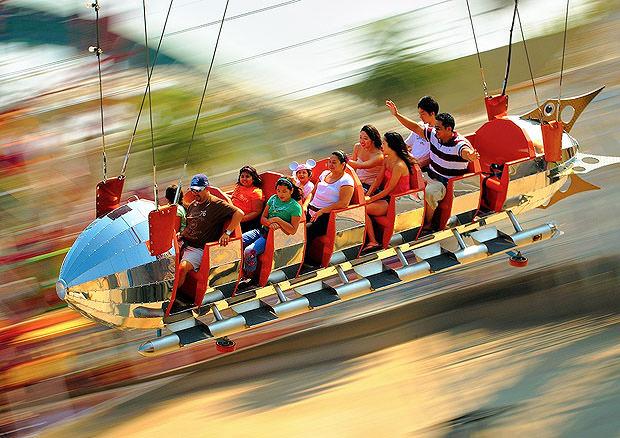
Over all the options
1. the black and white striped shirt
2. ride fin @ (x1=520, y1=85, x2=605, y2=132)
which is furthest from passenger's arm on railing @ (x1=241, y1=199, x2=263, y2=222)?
ride fin @ (x1=520, y1=85, x2=605, y2=132)

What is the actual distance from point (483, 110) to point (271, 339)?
3839 mm

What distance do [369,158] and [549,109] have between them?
4.57 feet

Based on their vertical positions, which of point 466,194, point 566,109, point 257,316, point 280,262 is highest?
point 566,109

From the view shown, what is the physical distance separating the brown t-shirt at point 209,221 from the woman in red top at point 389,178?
90cm

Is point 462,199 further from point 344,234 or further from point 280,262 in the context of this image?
point 280,262

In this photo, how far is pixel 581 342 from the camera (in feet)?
25.5

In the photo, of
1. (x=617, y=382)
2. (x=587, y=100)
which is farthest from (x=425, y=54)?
(x=617, y=382)

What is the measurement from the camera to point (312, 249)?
6770mm

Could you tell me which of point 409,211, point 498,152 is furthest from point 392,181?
point 498,152

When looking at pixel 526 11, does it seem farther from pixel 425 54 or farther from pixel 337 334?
pixel 337 334

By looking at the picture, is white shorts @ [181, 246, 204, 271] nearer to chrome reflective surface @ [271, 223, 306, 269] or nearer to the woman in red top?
chrome reflective surface @ [271, 223, 306, 269]

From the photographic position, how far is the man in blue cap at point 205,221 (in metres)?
6.34

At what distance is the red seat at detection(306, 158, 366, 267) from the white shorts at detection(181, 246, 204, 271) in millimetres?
715

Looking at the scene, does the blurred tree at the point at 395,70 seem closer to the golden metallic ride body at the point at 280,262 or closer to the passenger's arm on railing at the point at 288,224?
the golden metallic ride body at the point at 280,262
